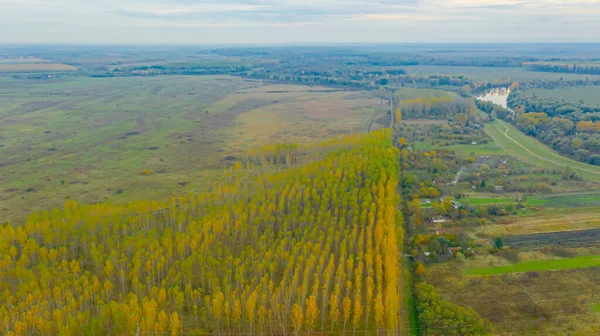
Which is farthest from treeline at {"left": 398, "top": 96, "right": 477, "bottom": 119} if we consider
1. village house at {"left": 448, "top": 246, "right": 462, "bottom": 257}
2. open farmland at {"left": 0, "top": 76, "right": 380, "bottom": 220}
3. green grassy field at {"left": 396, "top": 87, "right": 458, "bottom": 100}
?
village house at {"left": 448, "top": 246, "right": 462, "bottom": 257}

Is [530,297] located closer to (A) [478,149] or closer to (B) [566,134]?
(A) [478,149]

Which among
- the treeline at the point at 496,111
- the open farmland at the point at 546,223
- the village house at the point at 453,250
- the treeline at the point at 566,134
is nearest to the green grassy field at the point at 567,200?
the open farmland at the point at 546,223

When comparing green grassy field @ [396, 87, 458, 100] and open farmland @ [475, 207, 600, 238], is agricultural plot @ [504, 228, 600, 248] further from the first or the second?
green grassy field @ [396, 87, 458, 100]

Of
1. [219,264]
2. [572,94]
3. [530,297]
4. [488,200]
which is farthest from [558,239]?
[572,94]

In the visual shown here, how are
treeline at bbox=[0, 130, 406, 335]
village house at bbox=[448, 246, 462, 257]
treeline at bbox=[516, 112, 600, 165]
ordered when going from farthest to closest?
1. treeline at bbox=[516, 112, 600, 165]
2. village house at bbox=[448, 246, 462, 257]
3. treeline at bbox=[0, 130, 406, 335]

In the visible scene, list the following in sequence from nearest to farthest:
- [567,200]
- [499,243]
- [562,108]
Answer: [499,243]
[567,200]
[562,108]

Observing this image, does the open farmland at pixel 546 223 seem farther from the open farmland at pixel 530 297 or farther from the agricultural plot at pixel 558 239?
the open farmland at pixel 530 297
